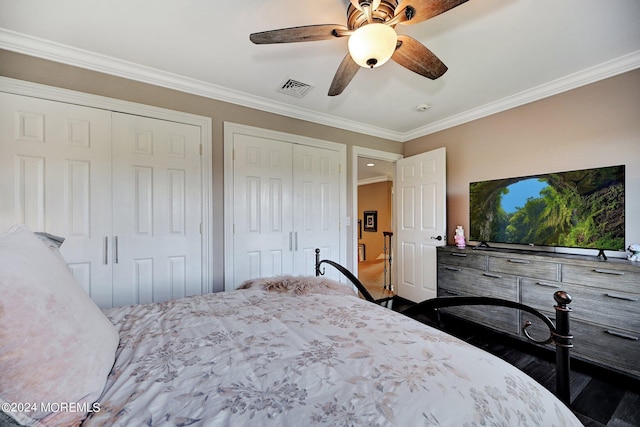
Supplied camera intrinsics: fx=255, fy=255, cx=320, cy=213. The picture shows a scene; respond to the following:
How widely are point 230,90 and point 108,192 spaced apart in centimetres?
145

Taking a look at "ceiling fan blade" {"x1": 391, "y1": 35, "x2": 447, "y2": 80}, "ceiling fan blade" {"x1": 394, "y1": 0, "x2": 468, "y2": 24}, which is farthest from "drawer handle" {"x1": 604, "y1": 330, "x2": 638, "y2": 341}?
"ceiling fan blade" {"x1": 394, "y1": 0, "x2": 468, "y2": 24}

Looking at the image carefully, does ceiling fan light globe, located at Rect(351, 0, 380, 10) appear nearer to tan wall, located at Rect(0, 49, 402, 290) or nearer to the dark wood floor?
tan wall, located at Rect(0, 49, 402, 290)

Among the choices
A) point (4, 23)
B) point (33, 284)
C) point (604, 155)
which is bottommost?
point (33, 284)

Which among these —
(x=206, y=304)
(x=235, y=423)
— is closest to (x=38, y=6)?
(x=206, y=304)

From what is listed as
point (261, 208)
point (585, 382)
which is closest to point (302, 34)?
point (261, 208)

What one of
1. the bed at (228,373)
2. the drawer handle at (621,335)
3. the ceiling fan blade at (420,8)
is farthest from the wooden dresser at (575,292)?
the ceiling fan blade at (420,8)

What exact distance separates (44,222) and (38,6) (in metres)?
1.42

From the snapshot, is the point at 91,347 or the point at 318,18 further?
the point at 318,18

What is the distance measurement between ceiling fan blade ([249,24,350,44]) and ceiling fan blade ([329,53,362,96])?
206 millimetres

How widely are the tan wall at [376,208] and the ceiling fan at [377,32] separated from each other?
5737 mm

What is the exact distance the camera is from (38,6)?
5.15 feet

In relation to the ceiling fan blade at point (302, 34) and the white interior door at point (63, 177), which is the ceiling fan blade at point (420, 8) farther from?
the white interior door at point (63, 177)

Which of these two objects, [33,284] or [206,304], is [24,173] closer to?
[206,304]

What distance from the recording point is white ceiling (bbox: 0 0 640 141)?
5.23 feet
